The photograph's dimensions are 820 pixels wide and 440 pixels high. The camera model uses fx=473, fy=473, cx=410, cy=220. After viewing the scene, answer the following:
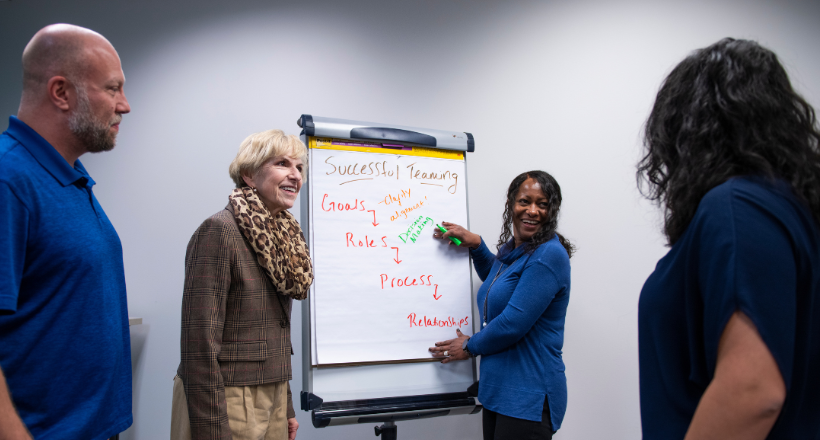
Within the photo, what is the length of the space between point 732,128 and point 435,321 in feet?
4.17

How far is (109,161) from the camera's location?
2379 millimetres

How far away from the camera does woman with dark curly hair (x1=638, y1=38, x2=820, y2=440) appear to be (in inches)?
22.9

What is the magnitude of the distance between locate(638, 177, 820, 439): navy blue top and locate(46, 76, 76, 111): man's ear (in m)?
1.12

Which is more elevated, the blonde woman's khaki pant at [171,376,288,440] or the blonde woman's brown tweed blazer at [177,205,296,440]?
the blonde woman's brown tweed blazer at [177,205,296,440]

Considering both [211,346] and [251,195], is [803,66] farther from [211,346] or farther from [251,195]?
[211,346]

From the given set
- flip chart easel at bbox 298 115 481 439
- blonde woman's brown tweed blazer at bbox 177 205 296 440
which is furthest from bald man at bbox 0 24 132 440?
flip chart easel at bbox 298 115 481 439

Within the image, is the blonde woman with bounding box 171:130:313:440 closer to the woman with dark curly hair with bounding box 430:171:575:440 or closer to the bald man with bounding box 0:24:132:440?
the bald man with bounding box 0:24:132:440

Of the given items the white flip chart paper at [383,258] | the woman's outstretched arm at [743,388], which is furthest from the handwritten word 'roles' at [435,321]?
the woman's outstretched arm at [743,388]

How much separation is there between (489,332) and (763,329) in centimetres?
109

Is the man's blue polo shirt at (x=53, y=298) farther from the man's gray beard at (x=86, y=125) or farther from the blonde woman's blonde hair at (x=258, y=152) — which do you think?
the blonde woman's blonde hair at (x=258, y=152)

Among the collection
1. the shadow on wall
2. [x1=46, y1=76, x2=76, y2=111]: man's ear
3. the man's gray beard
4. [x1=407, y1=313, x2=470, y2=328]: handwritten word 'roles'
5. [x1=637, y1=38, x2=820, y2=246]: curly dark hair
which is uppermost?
[x1=46, y1=76, x2=76, y2=111]: man's ear

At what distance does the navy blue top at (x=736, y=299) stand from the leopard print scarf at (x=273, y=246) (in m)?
0.98

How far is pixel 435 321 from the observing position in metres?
1.78

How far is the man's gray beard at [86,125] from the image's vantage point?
36.9 inches
